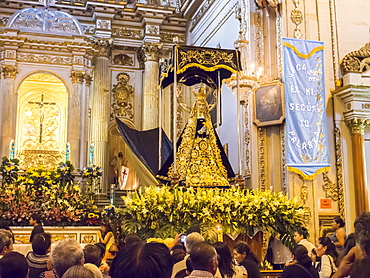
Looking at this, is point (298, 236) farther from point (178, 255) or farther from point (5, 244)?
point (5, 244)

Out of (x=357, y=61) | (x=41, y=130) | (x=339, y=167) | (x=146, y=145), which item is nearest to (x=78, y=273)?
(x=339, y=167)

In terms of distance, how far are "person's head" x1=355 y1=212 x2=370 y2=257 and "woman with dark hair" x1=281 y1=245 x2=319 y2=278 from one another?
1.35 meters

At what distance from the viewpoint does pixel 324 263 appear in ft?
17.3

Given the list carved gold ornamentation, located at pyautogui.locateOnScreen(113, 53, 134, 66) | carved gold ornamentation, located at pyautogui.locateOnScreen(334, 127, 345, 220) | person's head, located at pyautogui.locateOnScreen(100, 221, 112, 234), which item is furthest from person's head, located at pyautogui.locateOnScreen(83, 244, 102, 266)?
carved gold ornamentation, located at pyautogui.locateOnScreen(113, 53, 134, 66)

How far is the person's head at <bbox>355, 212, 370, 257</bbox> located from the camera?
122 inches

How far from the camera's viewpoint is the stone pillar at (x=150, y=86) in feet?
52.0

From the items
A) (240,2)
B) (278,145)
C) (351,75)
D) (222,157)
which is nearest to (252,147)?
(278,145)

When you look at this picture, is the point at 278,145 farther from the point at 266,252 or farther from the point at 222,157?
the point at 266,252

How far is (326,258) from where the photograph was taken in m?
5.31

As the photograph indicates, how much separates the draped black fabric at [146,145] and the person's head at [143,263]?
863 centimetres

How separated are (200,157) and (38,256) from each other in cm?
551

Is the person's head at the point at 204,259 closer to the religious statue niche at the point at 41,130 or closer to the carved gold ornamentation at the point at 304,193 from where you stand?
the carved gold ornamentation at the point at 304,193

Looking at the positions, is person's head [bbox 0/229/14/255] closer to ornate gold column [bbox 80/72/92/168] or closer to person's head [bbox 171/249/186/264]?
person's head [bbox 171/249/186/264]

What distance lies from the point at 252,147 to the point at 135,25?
24.1ft
